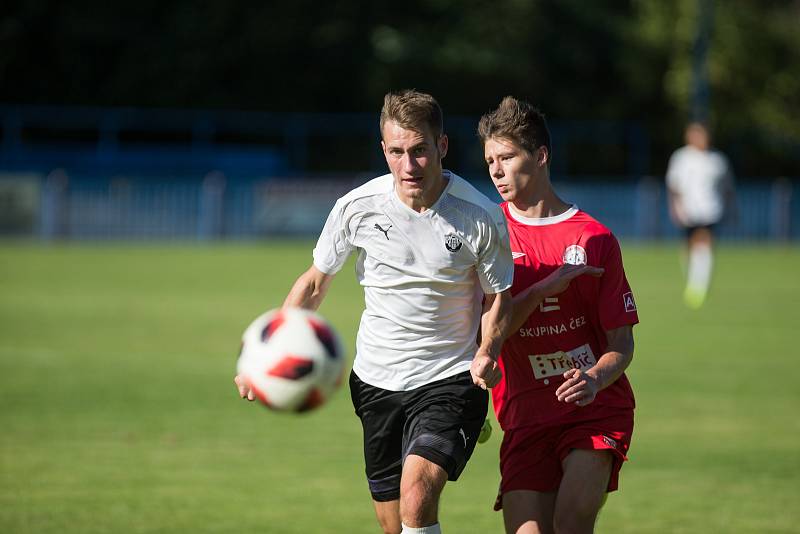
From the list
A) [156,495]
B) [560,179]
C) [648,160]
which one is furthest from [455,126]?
[156,495]

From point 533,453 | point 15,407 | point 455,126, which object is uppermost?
point 455,126

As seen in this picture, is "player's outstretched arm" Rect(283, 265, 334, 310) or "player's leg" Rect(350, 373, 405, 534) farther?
"player's outstretched arm" Rect(283, 265, 334, 310)

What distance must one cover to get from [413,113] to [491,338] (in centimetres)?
103

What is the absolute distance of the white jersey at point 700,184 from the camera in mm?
21734

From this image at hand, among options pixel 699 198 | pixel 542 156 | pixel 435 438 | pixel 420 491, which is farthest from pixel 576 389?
pixel 699 198

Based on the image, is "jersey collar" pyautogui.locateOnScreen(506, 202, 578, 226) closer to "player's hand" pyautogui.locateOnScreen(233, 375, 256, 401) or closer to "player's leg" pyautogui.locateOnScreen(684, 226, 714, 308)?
"player's hand" pyautogui.locateOnScreen(233, 375, 256, 401)

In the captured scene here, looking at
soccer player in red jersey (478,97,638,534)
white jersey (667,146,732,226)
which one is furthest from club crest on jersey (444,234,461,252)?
white jersey (667,146,732,226)

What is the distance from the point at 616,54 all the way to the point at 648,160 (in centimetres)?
453

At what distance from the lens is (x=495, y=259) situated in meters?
5.55

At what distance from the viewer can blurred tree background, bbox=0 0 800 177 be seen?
41.8 metres

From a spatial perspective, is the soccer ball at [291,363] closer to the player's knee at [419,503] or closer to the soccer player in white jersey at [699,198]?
the player's knee at [419,503]

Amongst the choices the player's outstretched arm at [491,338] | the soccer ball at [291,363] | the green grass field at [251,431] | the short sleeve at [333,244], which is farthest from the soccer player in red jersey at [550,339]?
the green grass field at [251,431]

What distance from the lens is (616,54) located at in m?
47.3

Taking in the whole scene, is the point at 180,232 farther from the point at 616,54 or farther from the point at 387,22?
the point at 616,54
